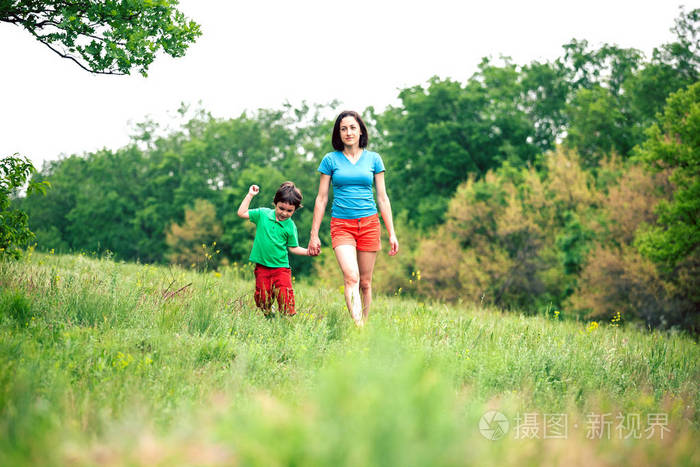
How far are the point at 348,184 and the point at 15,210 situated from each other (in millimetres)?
4152

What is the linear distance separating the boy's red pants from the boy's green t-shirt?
0.27ft

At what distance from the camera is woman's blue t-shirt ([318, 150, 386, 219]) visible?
5.61 meters

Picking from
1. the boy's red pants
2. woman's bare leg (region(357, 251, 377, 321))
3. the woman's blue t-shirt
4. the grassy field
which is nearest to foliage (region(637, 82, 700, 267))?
the grassy field

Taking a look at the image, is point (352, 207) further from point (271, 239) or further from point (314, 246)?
point (271, 239)

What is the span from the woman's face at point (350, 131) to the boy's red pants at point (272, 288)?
1637 millimetres

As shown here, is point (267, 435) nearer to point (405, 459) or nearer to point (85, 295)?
point (405, 459)

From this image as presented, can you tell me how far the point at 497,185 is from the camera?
3003 cm

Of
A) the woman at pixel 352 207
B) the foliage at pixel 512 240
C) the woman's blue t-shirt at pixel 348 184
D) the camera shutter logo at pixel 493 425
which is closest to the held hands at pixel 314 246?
the woman at pixel 352 207

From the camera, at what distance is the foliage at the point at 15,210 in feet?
19.4

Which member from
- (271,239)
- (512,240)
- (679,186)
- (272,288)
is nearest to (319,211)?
(271,239)

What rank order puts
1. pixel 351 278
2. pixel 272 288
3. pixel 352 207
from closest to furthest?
pixel 351 278
pixel 352 207
pixel 272 288

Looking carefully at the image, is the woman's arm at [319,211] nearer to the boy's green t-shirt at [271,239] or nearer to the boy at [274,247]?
the boy at [274,247]

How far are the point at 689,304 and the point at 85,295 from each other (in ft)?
85.0

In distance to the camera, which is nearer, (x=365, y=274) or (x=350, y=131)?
(x=350, y=131)
